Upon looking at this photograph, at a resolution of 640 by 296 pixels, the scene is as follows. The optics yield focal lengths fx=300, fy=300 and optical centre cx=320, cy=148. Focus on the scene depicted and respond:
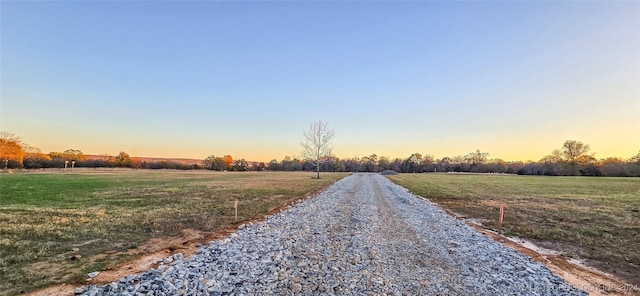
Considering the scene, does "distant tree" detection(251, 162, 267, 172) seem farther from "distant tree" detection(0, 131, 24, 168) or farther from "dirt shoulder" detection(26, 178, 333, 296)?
"dirt shoulder" detection(26, 178, 333, 296)

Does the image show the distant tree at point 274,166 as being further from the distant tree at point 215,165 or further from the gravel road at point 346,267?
the gravel road at point 346,267

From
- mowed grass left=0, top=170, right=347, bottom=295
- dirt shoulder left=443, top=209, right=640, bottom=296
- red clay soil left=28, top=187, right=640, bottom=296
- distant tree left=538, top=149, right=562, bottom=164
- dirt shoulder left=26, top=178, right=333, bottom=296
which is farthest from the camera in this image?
distant tree left=538, top=149, right=562, bottom=164

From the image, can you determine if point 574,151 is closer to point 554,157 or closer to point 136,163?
point 554,157

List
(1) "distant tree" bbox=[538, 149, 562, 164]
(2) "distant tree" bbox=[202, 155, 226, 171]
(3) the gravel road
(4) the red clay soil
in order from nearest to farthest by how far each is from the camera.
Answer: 1. (3) the gravel road
2. (4) the red clay soil
3. (1) "distant tree" bbox=[538, 149, 562, 164]
4. (2) "distant tree" bbox=[202, 155, 226, 171]

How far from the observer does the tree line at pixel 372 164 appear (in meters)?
93.5

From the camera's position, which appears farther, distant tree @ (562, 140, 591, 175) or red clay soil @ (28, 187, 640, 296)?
distant tree @ (562, 140, 591, 175)

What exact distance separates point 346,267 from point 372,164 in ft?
537

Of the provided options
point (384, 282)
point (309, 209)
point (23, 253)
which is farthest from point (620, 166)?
point (23, 253)

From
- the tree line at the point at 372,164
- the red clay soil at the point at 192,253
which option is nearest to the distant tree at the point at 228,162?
the tree line at the point at 372,164

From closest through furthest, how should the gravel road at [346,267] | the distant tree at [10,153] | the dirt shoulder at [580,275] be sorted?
the gravel road at [346,267], the dirt shoulder at [580,275], the distant tree at [10,153]

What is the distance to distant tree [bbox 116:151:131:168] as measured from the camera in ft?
452

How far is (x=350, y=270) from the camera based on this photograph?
25.7 ft

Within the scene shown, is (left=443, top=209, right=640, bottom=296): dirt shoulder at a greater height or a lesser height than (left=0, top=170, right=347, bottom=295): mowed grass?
lesser

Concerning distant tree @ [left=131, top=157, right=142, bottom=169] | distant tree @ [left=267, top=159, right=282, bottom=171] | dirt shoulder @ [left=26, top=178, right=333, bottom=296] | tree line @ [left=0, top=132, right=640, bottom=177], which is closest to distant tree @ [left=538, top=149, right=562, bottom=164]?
tree line @ [left=0, top=132, right=640, bottom=177]
